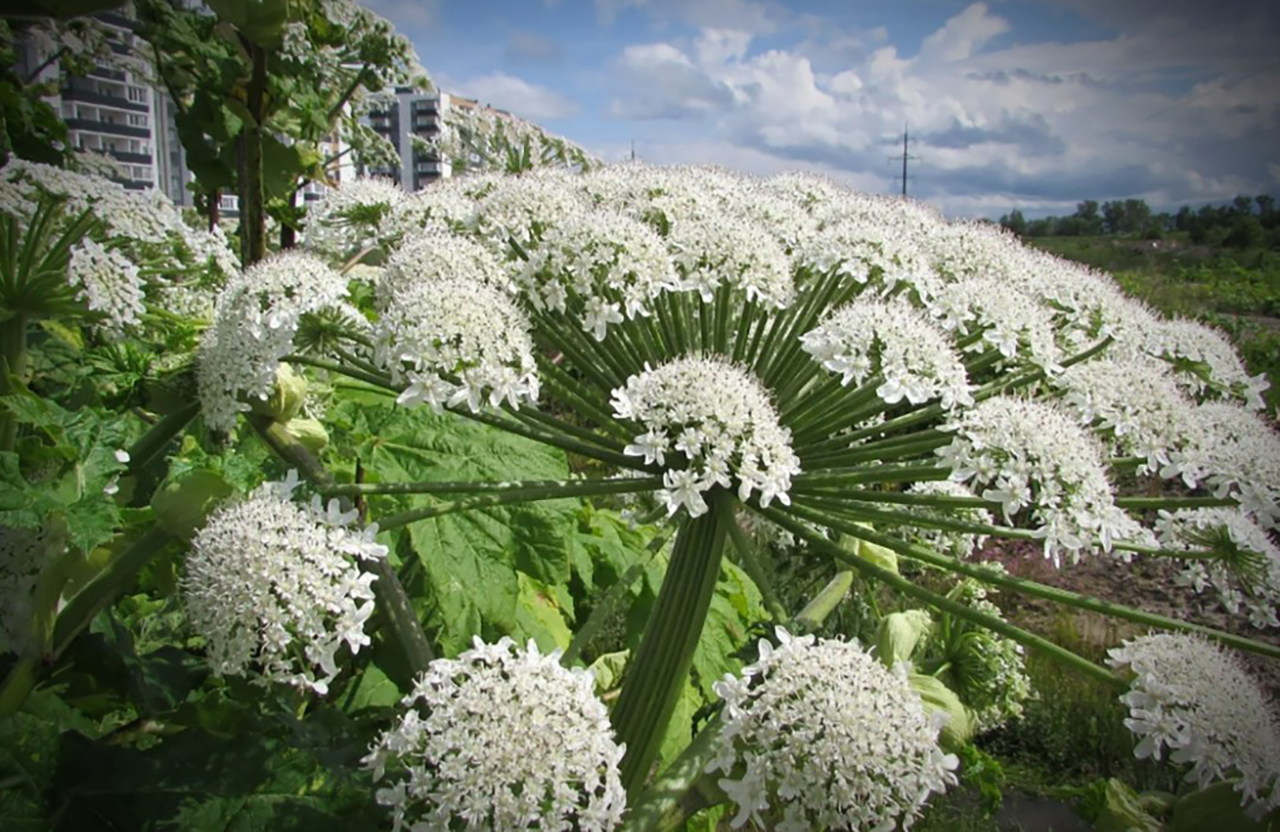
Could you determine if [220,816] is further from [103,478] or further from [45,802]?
[103,478]

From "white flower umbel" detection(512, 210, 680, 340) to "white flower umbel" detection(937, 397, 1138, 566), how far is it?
91 cm

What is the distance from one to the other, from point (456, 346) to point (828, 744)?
1242 mm

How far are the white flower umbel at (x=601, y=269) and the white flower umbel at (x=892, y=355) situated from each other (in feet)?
1.56

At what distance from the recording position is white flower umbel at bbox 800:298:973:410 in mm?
2162

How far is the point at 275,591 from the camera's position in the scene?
69.1 inches

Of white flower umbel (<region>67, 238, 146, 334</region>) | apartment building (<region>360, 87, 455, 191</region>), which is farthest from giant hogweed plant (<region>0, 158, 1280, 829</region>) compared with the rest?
apartment building (<region>360, 87, 455, 191</region>)

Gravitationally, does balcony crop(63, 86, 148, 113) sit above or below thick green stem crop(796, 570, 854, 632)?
above

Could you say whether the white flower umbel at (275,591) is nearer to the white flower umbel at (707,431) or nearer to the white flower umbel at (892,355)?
the white flower umbel at (707,431)

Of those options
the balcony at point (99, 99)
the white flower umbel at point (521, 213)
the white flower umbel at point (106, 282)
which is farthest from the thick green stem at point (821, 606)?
the balcony at point (99, 99)

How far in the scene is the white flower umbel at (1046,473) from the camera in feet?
6.48

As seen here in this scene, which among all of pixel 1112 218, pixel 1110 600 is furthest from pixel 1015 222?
pixel 1110 600

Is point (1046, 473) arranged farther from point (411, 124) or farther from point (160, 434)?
point (411, 124)

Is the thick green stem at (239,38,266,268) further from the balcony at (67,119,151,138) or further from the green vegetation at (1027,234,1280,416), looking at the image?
the green vegetation at (1027,234,1280,416)

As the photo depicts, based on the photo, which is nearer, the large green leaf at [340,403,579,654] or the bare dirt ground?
the large green leaf at [340,403,579,654]
